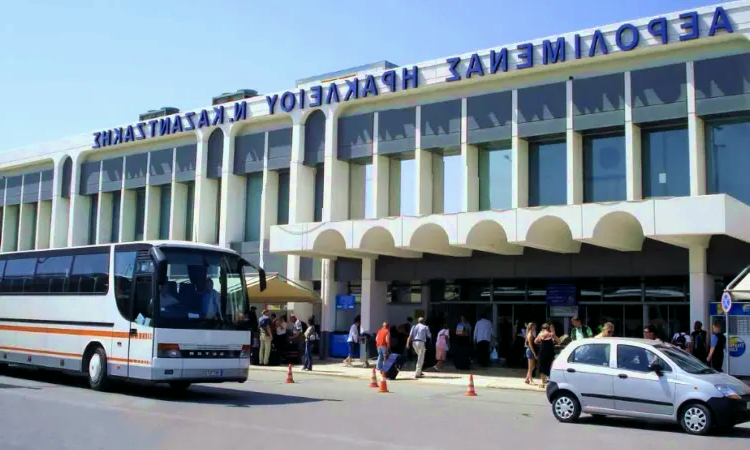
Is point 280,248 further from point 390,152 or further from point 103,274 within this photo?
point 103,274

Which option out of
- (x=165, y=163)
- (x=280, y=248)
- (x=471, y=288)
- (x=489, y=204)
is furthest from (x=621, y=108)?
(x=165, y=163)

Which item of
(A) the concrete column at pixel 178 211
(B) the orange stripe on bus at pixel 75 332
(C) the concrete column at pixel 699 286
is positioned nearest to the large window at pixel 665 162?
(C) the concrete column at pixel 699 286

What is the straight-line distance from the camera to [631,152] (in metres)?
23.8

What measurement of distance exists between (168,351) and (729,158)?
16.9 meters

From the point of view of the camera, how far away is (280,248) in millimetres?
28328

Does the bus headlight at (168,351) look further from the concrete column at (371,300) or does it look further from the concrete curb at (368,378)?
the concrete column at (371,300)

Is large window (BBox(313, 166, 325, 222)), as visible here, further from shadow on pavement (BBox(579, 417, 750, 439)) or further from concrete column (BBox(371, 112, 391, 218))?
shadow on pavement (BBox(579, 417, 750, 439))

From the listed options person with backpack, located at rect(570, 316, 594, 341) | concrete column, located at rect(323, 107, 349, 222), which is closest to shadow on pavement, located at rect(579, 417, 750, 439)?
person with backpack, located at rect(570, 316, 594, 341)

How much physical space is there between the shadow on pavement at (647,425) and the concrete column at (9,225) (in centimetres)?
3967

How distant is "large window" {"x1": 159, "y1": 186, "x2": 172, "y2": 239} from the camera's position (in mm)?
37625

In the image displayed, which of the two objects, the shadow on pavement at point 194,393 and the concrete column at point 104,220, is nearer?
the shadow on pavement at point 194,393

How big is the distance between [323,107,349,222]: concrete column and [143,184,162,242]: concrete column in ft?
35.6

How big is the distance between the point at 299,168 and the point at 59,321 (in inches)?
581

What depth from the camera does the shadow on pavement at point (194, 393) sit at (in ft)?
52.2
